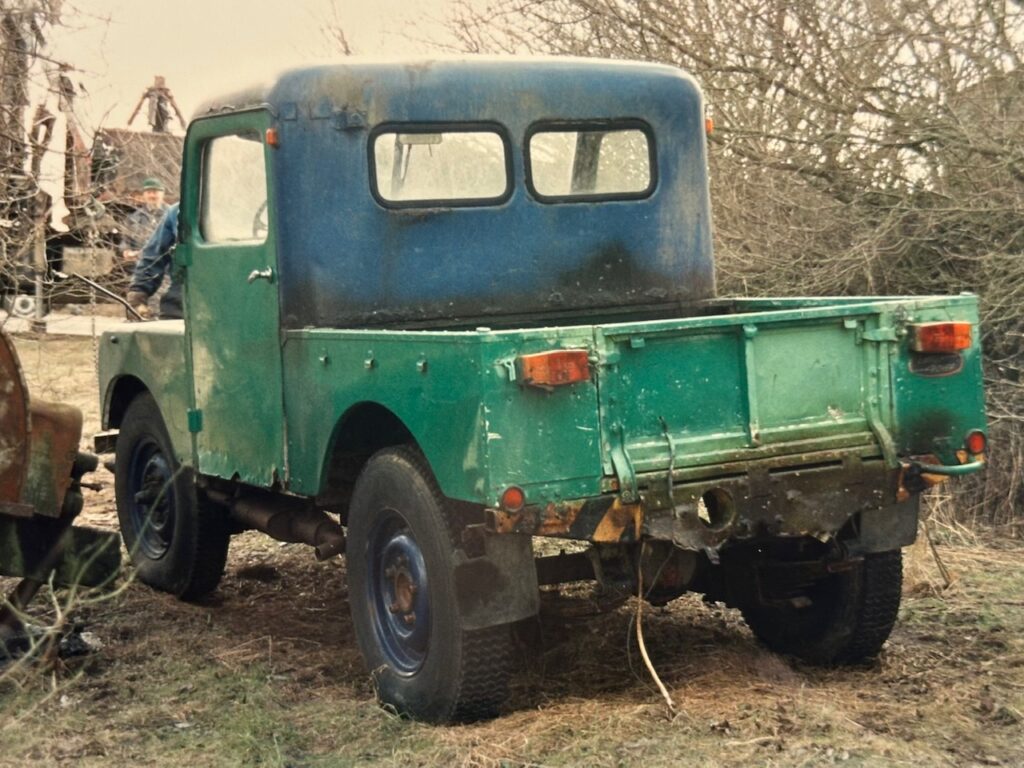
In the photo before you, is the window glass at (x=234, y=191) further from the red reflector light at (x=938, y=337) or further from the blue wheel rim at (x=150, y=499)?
the red reflector light at (x=938, y=337)

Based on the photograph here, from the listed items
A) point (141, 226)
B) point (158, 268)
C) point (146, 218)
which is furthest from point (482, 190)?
point (146, 218)

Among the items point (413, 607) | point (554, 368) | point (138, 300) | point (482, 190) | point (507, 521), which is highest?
point (482, 190)

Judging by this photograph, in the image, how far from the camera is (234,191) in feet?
21.0

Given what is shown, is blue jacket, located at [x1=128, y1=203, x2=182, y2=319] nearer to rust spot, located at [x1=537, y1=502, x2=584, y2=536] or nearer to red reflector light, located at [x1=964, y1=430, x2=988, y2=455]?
rust spot, located at [x1=537, y1=502, x2=584, y2=536]

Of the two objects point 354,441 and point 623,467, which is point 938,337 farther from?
point 354,441

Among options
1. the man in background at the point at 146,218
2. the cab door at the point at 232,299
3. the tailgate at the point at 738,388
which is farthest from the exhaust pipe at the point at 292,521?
the man in background at the point at 146,218

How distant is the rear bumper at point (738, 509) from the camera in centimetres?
464

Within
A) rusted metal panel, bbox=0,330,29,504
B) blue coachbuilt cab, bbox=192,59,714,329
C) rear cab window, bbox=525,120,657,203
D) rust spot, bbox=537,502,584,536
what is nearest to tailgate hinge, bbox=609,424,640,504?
rust spot, bbox=537,502,584,536

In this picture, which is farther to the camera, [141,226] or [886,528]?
[141,226]

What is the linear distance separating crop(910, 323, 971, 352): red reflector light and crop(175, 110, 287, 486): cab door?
2.26 metres

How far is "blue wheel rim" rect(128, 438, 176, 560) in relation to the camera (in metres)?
7.36

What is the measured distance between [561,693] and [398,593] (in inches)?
27.6

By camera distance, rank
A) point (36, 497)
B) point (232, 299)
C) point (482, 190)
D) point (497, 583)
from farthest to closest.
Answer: point (232, 299) → point (482, 190) → point (36, 497) → point (497, 583)

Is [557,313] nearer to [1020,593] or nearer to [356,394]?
[356,394]
